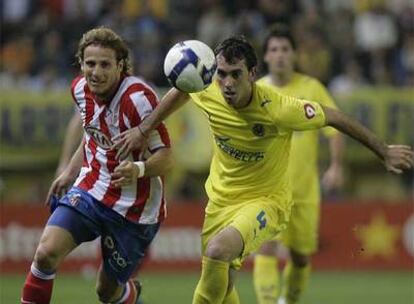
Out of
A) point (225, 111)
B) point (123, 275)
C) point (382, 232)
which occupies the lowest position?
point (382, 232)

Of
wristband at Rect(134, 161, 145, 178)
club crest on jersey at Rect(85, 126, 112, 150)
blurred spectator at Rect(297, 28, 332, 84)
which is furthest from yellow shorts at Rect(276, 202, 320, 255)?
blurred spectator at Rect(297, 28, 332, 84)

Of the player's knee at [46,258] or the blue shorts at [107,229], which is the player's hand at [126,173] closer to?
the blue shorts at [107,229]

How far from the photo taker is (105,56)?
328 inches

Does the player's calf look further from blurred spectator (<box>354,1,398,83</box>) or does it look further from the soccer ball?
blurred spectator (<box>354,1,398,83</box>)

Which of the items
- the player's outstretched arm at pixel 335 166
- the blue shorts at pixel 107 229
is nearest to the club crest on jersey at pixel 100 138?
the blue shorts at pixel 107 229

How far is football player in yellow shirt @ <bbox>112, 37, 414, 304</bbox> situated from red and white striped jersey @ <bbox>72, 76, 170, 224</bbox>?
13cm

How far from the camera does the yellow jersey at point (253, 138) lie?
866 centimetres

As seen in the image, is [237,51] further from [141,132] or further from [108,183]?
[108,183]

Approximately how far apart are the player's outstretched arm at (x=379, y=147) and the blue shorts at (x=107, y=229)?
1.53 meters

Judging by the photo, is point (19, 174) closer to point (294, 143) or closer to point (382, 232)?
point (382, 232)

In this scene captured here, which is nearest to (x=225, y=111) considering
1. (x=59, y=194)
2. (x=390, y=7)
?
(x=59, y=194)

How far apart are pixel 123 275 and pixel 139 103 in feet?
4.29

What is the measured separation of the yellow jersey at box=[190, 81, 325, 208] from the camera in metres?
8.66

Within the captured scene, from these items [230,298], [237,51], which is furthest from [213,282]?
[237,51]
